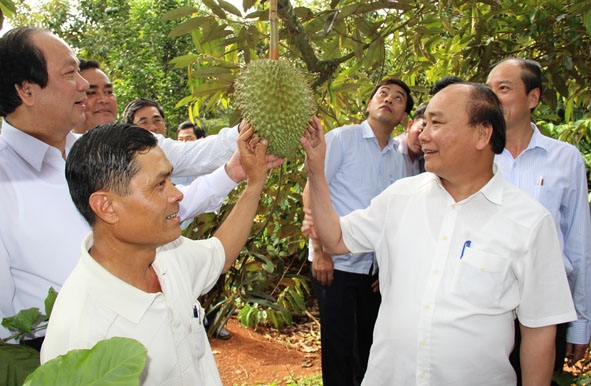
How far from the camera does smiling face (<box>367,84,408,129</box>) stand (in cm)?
274

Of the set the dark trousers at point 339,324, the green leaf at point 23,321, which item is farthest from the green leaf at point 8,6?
the dark trousers at point 339,324

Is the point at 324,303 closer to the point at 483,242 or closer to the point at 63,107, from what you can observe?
the point at 483,242

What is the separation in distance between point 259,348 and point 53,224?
3.04 metres

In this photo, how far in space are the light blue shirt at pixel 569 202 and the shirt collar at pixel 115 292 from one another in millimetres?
1620

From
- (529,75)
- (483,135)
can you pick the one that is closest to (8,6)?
(483,135)

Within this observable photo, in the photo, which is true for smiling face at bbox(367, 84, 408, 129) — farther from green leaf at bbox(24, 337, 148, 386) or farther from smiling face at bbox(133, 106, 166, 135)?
green leaf at bbox(24, 337, 148, 386)

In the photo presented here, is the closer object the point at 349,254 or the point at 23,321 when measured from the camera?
the point at 23,321

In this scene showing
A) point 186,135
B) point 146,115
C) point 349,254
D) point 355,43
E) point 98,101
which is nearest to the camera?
point 355,43

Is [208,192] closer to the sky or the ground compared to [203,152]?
closer to the ground

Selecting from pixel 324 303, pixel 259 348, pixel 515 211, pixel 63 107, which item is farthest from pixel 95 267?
pixel 259 348

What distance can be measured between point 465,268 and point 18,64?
1488mm

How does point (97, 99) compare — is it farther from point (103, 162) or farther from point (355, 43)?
point (103, 162)

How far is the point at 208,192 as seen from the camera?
6.01 feet

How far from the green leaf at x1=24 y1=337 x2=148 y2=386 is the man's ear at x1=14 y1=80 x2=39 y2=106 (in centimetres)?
108
